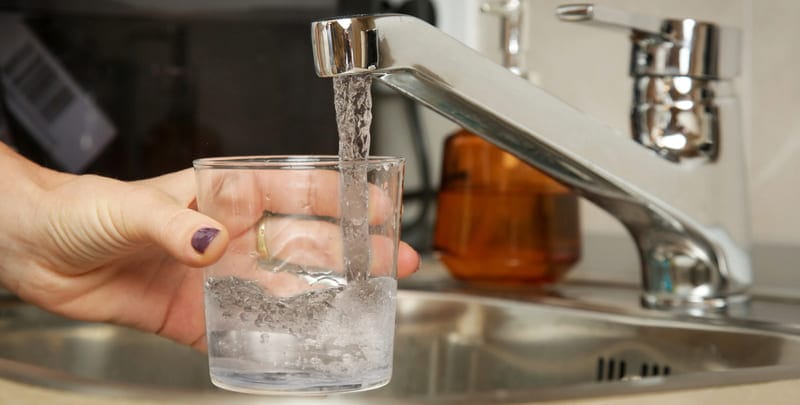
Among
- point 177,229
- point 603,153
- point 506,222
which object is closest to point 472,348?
point 506,222

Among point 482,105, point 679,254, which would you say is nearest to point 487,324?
point 679,254

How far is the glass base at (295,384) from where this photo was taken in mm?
445

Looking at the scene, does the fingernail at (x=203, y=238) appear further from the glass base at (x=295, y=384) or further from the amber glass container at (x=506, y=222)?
the amber glass container at (x=506, y=222)

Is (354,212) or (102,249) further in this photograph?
(102,249)

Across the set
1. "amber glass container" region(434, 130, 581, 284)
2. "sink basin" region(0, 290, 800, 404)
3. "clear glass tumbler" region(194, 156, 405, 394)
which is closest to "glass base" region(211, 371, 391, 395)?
"clear glass tumbler" region(194, 156, 405, 394)

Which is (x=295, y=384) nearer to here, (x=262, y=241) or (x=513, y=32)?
(x=262, y=241)

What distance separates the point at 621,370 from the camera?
0.75 meters

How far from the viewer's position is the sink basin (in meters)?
0.72

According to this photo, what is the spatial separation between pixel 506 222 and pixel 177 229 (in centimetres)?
42

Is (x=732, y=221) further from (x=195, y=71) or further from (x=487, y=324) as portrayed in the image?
(x=195, y=71)

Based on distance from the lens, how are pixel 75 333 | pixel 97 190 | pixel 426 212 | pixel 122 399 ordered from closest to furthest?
pixel 122 399
pixel 97 190
pixel 75 333
pixel 426 212

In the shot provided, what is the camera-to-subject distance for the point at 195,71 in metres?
1.06

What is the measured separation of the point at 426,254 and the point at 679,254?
0.47 metres

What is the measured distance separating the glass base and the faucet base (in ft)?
1.13
